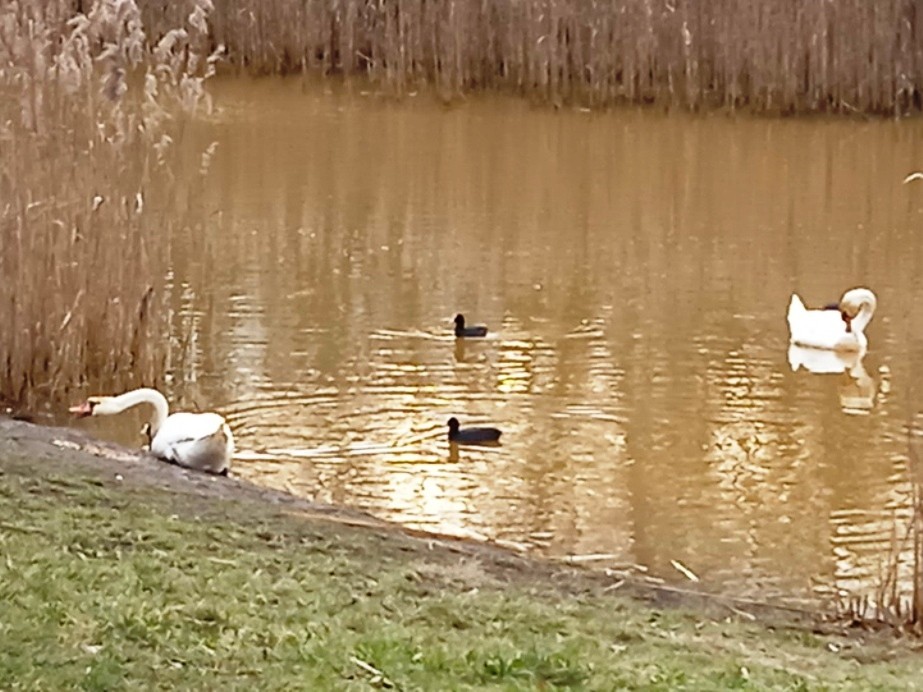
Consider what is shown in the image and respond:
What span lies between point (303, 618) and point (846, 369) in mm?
5610

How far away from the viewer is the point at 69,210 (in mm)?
7719

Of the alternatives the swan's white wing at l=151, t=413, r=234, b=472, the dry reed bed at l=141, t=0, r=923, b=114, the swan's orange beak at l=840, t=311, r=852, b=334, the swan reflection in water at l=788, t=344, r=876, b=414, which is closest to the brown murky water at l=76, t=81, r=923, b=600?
the swan reflection in water at l=788, t=344, r=876, b=414

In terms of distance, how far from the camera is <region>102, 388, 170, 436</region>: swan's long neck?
281 inches

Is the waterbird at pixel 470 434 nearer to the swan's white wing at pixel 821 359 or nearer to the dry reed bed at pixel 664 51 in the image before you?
the swan's white wing at pixel 821 359

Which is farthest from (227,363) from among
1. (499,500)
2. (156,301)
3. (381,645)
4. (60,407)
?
(381,645)

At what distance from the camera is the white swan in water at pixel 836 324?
937 centimetres

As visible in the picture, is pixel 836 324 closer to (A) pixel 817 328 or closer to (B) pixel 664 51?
(A) pixel 817 328

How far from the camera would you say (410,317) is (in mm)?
9867

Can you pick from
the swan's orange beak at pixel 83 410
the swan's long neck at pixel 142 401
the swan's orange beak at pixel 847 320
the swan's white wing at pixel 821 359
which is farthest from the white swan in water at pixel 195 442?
the swan's orange beak at pixel 847 320

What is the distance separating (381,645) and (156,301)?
4.77 meters

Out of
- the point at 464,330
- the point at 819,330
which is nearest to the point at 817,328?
the point at 819,330

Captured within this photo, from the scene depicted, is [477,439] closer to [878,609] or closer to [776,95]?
[878,609]

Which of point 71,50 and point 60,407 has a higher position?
point 71,50

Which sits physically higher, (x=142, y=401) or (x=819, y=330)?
(x=142, y=401)
